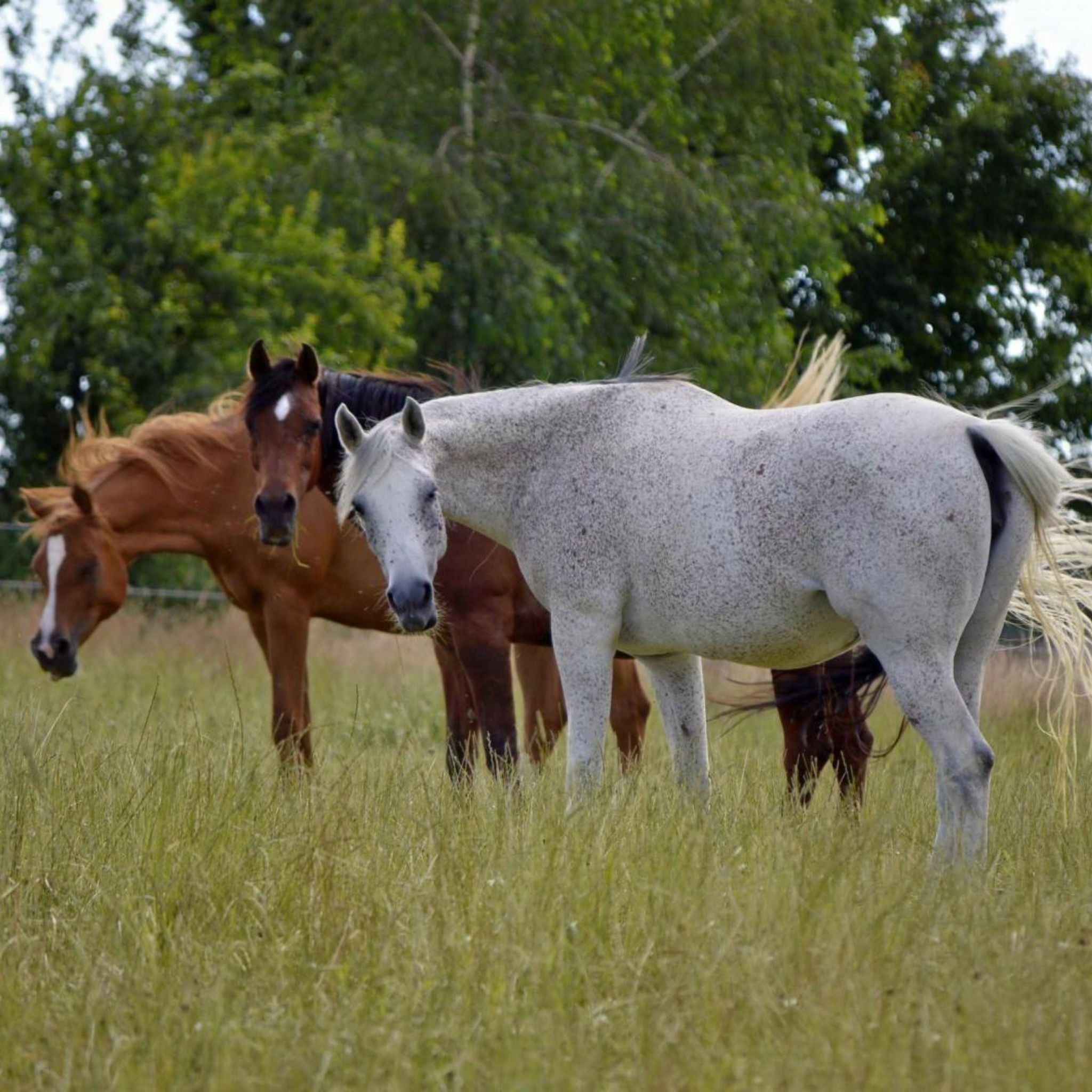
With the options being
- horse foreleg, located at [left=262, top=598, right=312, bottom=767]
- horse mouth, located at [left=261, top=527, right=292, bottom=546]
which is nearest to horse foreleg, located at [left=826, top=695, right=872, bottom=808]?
horse mouth, located at [left=261, top=527, right=292, bottom=546]

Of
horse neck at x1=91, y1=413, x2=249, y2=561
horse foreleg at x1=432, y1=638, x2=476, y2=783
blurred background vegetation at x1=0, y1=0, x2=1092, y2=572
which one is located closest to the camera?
horse foreleg at x1=432, y1=638, x2=476, y2=783

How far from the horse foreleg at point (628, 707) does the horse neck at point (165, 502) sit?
213cm

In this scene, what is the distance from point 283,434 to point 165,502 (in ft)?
Answer: 5.38

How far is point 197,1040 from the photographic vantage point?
10.7 ft

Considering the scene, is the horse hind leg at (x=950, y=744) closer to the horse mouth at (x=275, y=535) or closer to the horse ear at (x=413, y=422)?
the horse ear at (x=413, y=422)

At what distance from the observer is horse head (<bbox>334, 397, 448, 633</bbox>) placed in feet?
16.4

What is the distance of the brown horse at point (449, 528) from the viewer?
616cm

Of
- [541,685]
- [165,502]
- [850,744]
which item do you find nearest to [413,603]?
[850,744]

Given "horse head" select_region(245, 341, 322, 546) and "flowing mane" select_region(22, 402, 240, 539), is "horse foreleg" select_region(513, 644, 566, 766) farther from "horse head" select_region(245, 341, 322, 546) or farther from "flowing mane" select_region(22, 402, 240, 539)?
"flowing mane" select_region(22, 402, 240, 539)

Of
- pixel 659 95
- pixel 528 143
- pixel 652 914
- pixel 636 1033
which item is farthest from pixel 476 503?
pixel 659 95

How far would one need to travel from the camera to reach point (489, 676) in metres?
6.64

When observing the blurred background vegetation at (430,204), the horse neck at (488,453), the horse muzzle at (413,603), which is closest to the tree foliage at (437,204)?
the blurred background vegetation at (430,204)

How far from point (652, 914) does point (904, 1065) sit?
110cm

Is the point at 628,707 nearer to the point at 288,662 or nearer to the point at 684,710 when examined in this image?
the point at 288,662
